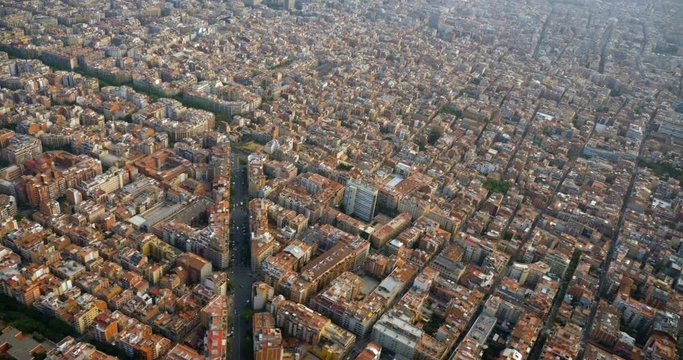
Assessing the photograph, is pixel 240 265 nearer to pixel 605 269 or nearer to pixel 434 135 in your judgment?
pixel 605 269

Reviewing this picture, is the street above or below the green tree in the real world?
below

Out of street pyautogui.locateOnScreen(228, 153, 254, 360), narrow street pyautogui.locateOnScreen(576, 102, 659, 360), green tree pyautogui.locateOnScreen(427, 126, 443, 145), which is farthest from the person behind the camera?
green tree pyautogui.locateOnScreen(427, 126, 443, 145)

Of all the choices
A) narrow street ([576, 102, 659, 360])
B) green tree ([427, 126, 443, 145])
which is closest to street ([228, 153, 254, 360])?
narrow street ([576, 102, 659, 360])

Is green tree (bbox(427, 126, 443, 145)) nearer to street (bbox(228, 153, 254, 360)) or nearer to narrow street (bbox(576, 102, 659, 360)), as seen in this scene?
narrow street (bbox(576, 102, 659, 360))

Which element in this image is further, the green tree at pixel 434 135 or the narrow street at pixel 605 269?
the green tree at pixel 434 135

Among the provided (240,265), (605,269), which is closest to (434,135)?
(605,269)

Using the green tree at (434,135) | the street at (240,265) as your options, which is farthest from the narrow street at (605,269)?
the street at (240,265)

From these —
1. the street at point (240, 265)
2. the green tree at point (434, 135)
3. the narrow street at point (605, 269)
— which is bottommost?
the street at point (240, 265)

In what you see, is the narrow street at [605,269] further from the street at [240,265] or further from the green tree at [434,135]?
the street at [240,265]
